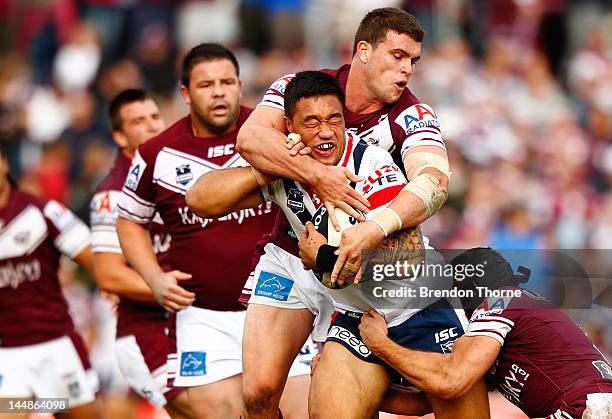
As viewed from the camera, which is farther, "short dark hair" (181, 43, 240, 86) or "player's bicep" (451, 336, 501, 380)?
"short dark hair" (181, 43, 240, 86)

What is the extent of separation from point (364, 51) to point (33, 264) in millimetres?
3559

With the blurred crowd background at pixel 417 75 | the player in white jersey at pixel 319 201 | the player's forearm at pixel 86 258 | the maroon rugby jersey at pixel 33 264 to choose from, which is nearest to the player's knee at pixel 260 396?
the player in white jersey at pixel 319 201

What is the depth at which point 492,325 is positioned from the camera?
692 centimetres

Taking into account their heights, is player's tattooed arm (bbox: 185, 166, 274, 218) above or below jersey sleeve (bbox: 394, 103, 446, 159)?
below

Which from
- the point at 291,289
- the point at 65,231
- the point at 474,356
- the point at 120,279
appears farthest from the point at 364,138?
the point at 65,231

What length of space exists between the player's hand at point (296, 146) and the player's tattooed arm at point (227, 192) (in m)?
0.29

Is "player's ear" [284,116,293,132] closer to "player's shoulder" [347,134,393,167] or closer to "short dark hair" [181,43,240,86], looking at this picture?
"player's shoulder" [347,134,393,167]

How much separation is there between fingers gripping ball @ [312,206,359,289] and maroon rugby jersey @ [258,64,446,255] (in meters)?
0.62

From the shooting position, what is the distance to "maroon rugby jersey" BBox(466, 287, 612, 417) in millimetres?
6855

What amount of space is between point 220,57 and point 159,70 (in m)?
8.88

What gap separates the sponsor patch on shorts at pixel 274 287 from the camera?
291 inches

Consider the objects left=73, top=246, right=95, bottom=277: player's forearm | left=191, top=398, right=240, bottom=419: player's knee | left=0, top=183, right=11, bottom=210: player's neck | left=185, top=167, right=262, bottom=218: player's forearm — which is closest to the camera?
left=185, top=167, right=262, bottom=218: player's forearm

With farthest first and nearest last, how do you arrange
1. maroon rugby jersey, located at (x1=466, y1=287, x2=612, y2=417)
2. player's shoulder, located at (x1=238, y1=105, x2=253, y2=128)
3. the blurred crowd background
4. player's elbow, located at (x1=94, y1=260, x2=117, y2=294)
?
1. the blurred crowd background
2. player's elbow, located at (x1=94, y1=260, x2=117, y2=294)
3. player's shoulder, located at (x1=238, y1=105, x2=253, y2=128)
4. maroon rugby jersey, located at (x1=466, y1=287, x2=612, y2=417)

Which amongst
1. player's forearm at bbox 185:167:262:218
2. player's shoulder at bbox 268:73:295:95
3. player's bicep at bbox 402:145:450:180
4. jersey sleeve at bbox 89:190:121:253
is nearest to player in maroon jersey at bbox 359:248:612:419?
player's bicep at bbox 402:145:450:180
